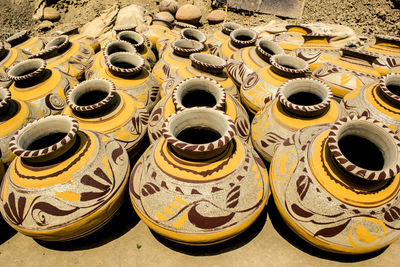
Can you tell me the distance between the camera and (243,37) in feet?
23.2

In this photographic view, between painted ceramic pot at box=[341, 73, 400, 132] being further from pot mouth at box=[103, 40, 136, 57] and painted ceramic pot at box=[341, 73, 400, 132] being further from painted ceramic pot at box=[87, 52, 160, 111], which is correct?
pot mouth at box=[103, 40, 136, 57]

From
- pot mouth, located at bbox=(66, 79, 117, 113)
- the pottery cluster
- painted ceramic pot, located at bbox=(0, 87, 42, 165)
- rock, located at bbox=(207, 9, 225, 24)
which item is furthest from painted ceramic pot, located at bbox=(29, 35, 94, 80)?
rock, located at bbox=(207, 9, 225, 24)

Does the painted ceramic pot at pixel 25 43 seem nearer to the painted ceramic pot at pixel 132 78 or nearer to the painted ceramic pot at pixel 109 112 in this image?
the painted ceramic pot at pixel 132 78

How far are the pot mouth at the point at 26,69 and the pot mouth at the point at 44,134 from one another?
2.00m

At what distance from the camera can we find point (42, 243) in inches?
142

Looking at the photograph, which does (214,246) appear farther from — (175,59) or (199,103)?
(175,59)

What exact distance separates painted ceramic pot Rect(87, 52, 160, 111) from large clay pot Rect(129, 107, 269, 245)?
2206 millimetres

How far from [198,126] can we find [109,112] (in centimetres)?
179

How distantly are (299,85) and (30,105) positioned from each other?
16.8 ft

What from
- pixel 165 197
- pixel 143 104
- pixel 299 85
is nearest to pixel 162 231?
pixel 165 197

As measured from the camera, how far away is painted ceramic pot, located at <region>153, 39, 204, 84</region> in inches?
218

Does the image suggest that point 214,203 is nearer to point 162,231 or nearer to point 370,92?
point 162,231

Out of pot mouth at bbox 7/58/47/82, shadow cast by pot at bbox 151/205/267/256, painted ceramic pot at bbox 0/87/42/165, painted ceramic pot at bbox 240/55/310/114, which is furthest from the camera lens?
painted ceramic pot at bbox 240/55/310/114

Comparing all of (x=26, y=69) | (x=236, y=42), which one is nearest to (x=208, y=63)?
(x=236, y=42)
